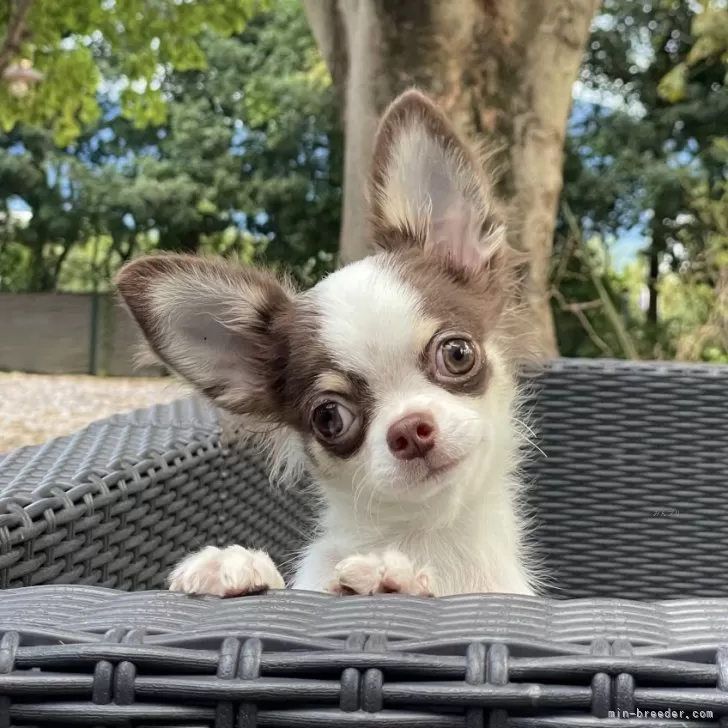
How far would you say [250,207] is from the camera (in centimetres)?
988

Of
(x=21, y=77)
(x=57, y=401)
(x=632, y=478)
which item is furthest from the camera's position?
(x=57, y=401)

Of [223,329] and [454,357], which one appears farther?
[223,329]

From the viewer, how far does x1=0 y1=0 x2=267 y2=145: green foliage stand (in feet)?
20.9

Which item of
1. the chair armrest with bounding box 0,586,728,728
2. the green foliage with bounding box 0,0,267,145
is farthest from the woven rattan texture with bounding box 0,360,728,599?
the green foliage with bounding box 0,0,267,145

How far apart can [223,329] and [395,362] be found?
35cm

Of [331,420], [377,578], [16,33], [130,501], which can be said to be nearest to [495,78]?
[331,420]

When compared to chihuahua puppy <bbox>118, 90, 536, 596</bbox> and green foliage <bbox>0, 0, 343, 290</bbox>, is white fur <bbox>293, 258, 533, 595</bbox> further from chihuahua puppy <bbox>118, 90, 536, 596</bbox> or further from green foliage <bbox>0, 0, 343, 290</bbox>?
green foliage <bbox>0, 0, 343, 290</bbox>

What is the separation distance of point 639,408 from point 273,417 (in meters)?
0.97

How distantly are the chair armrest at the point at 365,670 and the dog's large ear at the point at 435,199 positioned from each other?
1.08m

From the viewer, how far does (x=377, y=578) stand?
3.65 ft

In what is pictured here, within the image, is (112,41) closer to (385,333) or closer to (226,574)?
(385,333)

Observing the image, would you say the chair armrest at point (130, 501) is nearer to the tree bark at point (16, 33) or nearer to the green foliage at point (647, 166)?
the tree bark at point (16, 33)

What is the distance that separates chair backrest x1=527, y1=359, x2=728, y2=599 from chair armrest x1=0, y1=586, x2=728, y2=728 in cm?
148

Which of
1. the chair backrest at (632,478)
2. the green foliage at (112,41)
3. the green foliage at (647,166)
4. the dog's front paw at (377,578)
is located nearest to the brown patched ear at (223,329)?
the dog's front paw at (377,578)
